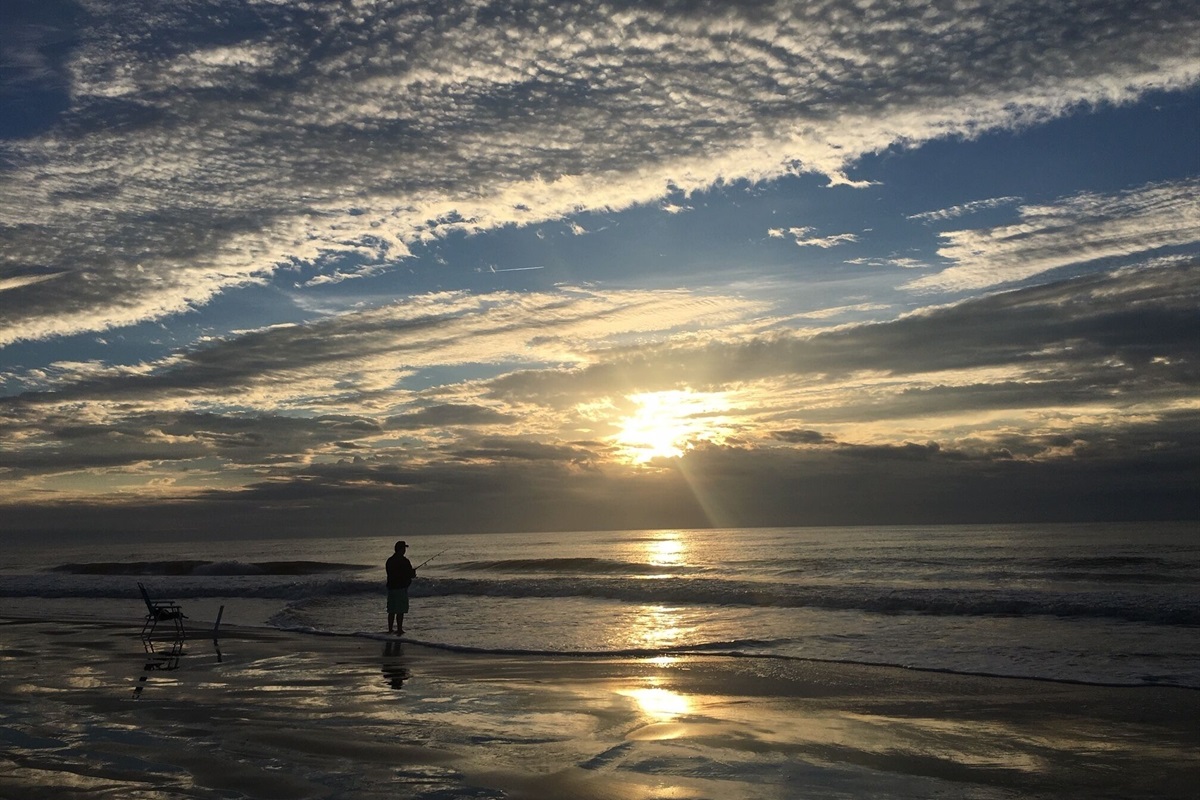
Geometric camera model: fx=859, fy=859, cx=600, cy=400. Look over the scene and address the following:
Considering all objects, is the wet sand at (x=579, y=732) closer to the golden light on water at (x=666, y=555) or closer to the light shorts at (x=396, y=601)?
the light shorts at (x=396, y=601)

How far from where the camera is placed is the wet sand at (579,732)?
21.5ft

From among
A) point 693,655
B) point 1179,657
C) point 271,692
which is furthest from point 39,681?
point 1179,657

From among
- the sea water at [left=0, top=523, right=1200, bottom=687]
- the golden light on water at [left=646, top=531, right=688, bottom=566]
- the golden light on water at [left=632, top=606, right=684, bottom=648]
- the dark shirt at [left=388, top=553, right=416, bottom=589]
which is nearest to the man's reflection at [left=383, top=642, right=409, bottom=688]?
the sea water at [left=0, top=523, right=1200, bottom=687]

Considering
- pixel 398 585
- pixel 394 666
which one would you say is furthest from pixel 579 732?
pixel 398 585

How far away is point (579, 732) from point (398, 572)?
10269 mm

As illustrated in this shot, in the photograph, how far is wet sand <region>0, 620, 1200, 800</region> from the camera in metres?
6.56

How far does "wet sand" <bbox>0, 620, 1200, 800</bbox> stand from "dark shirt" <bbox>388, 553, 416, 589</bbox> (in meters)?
4.34

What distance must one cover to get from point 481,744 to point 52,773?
134 inches

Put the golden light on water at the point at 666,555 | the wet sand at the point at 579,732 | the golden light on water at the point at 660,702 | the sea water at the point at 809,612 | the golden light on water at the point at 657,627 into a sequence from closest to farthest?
the wet sand at the point at 579,732, the golden light on water at the point at 660,702, the sea water at the point at 809,612, the golden light on water at the point at 657,627, the golden light on water at the point at 666,555

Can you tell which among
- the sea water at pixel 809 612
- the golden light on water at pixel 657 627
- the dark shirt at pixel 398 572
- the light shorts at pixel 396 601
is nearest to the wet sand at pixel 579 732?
the sea water at pixel 809 612

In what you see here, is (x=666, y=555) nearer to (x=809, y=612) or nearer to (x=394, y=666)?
(x=809, y=612)

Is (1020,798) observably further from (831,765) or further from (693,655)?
(693,655)

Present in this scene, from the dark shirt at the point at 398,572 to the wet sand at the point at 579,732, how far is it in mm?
4341

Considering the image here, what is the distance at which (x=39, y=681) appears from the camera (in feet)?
38.3
